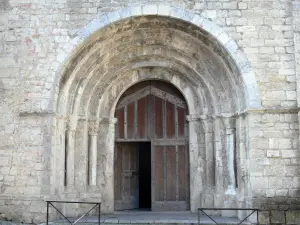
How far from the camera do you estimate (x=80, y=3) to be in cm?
735

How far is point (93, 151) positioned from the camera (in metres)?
8.17

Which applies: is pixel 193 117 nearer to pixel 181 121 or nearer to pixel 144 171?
pixel 181 121

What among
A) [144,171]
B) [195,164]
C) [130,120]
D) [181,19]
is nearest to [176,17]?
[181,19]

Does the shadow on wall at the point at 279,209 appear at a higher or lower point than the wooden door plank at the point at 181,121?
lower

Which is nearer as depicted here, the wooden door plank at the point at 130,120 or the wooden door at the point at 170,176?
the wooden door at the point at 170,176

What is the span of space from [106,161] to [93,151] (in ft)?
1.27

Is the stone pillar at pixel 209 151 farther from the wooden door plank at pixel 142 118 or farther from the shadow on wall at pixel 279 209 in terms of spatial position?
the shadow on wall at pixel 279 209

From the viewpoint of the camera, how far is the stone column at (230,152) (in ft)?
25.1

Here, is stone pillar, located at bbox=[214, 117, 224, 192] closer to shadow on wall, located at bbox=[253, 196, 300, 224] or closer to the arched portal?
the arched portal

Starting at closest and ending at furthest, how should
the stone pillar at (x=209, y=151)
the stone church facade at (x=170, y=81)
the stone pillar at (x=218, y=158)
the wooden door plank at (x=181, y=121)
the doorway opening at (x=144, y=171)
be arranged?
the stone church facade at (x=170, y=81) < the stone pillar at (x=218, y=158) < the stone pillar at (x=209, y=151) < the wooden door plank at (x=181, y=121) < the doorway opening at (x=144, y=171)

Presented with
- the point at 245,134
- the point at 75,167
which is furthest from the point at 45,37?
the point at 245,134

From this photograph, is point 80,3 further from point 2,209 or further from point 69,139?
point 2,209

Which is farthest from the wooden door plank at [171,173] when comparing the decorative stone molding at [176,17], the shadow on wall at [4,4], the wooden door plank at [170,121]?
the shadow on wall at [4,4]

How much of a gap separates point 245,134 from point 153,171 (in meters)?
2.30
